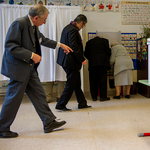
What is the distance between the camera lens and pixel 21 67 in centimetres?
175

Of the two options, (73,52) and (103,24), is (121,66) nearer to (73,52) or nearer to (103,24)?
(103,24)

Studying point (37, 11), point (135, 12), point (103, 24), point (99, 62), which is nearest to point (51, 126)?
point (37, 11)

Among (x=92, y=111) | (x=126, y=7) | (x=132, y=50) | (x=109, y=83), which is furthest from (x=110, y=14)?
(x=92, y=111)

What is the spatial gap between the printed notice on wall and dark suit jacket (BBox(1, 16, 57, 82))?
3.22m

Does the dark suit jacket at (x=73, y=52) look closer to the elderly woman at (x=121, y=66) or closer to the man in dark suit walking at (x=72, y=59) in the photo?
the man in dark suit walking at (x=72, y=59)

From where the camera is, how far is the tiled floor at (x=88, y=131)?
5.29 ft

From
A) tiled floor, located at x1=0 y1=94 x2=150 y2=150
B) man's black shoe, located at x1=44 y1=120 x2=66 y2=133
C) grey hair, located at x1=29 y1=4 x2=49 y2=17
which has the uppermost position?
grey hair, located at x1=29 y1=4 x2=49 y2=17

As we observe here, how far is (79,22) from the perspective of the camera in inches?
107

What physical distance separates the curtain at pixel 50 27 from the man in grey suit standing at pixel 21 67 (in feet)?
5.02

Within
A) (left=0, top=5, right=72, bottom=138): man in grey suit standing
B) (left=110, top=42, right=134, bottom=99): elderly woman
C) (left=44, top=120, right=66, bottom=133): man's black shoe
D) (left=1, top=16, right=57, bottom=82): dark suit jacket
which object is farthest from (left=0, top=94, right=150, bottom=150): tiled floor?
(left=110, top=42, right=134, bottom=99): elderly woman

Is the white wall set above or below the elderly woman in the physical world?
above

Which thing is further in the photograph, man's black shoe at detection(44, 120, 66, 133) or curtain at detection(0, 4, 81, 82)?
curtain at detection(0, 4, 81, 82)

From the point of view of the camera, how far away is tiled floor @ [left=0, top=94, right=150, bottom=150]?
1.61 metres

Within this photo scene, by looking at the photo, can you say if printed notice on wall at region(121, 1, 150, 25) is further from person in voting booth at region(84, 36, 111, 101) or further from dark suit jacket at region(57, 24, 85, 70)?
dark suit jacket at region(57, 24, 85, 70)
